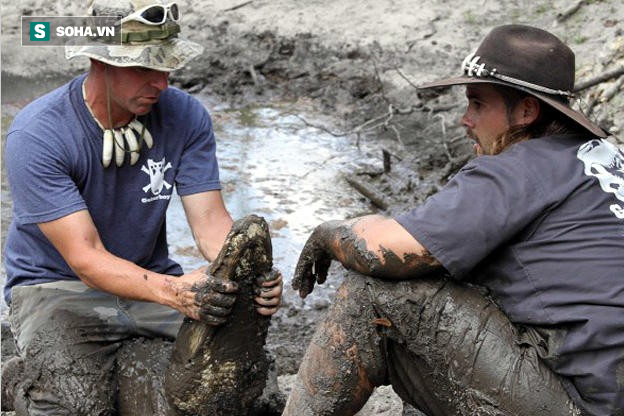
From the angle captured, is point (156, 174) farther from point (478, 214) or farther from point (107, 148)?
point (478, 214)

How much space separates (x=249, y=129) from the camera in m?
7.77

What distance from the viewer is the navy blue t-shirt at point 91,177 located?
354 centimetres

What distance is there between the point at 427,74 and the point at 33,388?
5.02 m

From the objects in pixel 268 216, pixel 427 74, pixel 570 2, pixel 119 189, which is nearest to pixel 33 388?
pixel 119 189

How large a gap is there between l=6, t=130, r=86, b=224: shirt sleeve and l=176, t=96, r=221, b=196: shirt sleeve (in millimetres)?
513

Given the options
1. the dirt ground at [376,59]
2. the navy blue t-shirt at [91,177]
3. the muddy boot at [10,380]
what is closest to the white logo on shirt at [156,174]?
the navy blue t-shirt at [91,177]

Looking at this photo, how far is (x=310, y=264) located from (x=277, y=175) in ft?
11.6

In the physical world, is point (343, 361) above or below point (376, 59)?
above

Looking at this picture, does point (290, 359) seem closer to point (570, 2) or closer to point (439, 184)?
point (439, 184)

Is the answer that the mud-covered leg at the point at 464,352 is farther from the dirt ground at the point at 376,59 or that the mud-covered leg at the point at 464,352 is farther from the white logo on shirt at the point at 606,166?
the dirt ground at the point at 376,59

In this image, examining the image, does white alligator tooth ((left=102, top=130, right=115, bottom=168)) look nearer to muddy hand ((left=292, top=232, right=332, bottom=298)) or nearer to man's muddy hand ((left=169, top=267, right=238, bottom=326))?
man's muddy hand ((left=169, top=267, right=238, bottom=326))

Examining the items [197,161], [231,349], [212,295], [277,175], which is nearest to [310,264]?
[212,295]

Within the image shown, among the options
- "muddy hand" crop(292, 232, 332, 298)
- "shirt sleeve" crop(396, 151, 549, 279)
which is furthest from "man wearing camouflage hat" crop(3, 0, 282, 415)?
"shirt sleeve" crop(396, 151, 549, 279)

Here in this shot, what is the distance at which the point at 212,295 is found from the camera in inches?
131
